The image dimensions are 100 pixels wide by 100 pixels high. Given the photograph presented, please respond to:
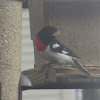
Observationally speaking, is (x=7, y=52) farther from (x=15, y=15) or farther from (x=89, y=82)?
(x=89, y=82)

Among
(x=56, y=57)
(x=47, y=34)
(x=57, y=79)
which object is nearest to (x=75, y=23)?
(x=47, y=34)

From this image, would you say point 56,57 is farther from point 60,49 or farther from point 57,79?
point 57,79

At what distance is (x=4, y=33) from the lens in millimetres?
2457

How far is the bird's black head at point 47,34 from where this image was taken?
2670 millimetres

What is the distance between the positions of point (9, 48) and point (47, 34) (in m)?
0.38

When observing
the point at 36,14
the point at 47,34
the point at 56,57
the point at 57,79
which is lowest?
the point at 57,79

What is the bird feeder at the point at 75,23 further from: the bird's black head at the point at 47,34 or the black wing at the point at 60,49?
the black wing at the point at 60,49

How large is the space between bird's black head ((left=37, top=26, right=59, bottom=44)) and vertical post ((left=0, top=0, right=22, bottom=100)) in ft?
0.68

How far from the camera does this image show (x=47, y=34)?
2742 mm

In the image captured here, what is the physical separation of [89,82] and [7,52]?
534 millimetres

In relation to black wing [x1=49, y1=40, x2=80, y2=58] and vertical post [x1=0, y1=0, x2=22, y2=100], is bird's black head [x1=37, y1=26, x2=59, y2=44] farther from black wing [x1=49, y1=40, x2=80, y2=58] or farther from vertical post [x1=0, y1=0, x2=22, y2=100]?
vertical post [x1=0, y1=0, x2=22, y2=100]

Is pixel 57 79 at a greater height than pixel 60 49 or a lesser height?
lesser

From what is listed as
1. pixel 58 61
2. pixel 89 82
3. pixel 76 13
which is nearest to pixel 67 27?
pixel 76 13

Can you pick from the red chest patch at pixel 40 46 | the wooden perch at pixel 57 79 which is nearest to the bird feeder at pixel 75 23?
the red chest patch at pixel 40 46
